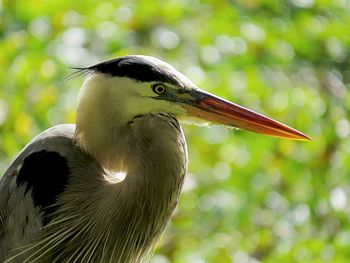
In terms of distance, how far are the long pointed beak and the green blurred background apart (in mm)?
985

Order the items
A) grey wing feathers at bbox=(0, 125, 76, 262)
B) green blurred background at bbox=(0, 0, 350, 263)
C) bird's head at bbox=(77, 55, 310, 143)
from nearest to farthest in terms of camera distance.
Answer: bird's head at bbox=(77, 55, 310, 143)
grey wing feathers at bbox=(0, 125, 76, 262)
green blurred background at bbox=(0, 0, 350, 263)

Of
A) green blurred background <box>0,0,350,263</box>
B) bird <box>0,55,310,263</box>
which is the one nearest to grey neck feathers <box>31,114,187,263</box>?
bird <box>0,55,310,263</box>

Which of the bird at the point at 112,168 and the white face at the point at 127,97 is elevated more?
the white face at the point at 127,97

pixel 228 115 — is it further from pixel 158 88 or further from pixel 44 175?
pixel 44 175

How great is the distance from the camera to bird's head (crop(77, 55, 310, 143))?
8.11 feet

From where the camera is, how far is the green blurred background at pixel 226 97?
3.67 metres

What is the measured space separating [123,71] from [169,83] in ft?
0.43

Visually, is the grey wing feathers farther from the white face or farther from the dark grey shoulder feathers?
the white face

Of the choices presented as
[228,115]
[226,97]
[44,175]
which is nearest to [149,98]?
[228,115]

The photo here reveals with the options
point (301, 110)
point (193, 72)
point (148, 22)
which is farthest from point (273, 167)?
point (148, 22)

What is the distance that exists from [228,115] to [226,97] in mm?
1255

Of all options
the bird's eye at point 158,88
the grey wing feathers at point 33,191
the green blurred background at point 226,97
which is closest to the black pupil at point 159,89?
the bird's eye at point 158,88

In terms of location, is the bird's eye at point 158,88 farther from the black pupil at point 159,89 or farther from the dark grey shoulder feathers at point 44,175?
the dark grey shoulder feathers at point 44,175

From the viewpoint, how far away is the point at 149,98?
249 cm
